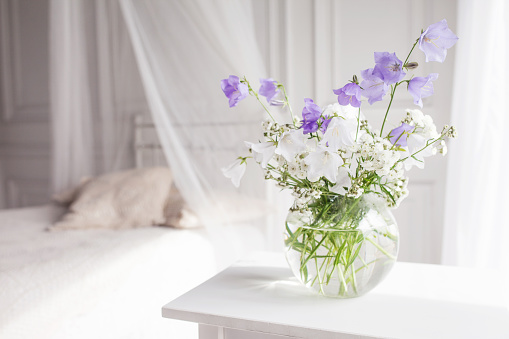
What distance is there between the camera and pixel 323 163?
3.00 feet

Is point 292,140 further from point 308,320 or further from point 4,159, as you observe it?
point 4,159

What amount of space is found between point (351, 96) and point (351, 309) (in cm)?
43

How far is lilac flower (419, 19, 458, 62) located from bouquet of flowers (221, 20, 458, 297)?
4 cm

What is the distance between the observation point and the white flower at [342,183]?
0.96 meters

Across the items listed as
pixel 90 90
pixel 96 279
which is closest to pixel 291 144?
pixel 96 279

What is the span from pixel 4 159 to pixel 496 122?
3005 millimetres

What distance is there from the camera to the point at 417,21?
2.10 metres

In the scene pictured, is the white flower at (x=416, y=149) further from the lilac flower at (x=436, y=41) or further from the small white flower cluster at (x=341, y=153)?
the lilac flower at (x=436, y=41)

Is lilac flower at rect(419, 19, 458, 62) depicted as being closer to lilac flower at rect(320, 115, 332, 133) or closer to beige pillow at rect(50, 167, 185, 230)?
lilac flower at rect(320, 115, 332, 133)

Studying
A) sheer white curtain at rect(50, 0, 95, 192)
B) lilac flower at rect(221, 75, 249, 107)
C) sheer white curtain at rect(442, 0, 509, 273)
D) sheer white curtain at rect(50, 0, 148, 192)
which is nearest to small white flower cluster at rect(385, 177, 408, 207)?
lilac flower at rect(221, 75, 249, 107)

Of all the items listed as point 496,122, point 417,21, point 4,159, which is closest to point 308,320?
point 496,122

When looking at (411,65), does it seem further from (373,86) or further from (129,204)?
(129,204)

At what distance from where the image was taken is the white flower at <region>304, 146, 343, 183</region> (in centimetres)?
91

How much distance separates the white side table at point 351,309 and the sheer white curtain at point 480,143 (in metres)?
0.50
